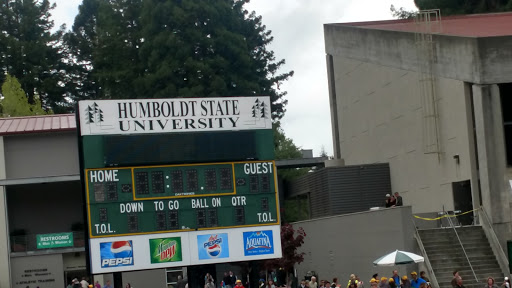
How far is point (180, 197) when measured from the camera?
27766 mm

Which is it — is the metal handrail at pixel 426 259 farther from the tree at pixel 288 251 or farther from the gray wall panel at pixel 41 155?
the gray wall panel at pixel 41 155

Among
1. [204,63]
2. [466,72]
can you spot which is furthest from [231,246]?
[204,63]

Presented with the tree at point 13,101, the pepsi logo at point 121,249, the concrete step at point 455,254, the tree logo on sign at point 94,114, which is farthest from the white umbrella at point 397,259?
the tree at point 13,101

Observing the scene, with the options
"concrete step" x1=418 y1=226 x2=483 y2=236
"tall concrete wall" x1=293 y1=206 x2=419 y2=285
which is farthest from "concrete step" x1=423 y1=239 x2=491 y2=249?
"tall concrete wall" x1=293 y1=206 x2=419 y2=285

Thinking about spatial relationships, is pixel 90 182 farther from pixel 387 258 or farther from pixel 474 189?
pixel 474 189

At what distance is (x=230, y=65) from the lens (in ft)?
222

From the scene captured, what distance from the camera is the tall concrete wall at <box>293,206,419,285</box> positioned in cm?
3412

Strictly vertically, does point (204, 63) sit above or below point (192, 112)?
above

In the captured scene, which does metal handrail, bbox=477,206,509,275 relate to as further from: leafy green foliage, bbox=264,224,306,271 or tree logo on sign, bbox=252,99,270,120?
tree logo on sign, bbox=252,99,270,120

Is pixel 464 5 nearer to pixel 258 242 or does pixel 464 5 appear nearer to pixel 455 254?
pixel 455 254

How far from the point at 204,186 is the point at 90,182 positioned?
3179mm

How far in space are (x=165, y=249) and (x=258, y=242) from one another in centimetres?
272

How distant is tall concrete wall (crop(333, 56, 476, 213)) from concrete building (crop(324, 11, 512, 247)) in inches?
1.6

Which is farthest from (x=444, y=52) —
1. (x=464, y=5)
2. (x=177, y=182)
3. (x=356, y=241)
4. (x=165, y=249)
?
(x=464, y=5)
